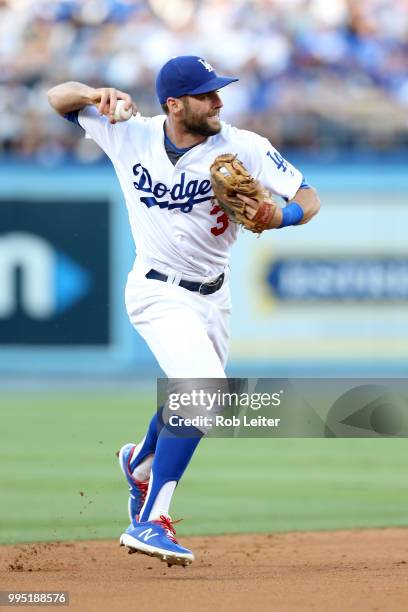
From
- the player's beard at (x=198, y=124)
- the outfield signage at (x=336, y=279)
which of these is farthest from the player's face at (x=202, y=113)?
the outfield signage at (x=336, y=279)

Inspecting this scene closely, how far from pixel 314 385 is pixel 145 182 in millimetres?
2258

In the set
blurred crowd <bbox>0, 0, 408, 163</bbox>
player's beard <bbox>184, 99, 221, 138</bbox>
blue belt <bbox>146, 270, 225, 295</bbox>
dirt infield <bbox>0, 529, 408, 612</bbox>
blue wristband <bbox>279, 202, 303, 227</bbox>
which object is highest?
blurred crowd <bbox>0, 0, 408, 163</bbox>

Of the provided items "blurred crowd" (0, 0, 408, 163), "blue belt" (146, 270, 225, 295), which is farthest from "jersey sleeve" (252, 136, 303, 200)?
"blurred crowd" (0, 0, 408, 163)

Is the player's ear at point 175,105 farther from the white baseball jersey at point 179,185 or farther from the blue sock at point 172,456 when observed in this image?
the blue sock at point 172,456

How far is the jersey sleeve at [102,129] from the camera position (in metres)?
5.78

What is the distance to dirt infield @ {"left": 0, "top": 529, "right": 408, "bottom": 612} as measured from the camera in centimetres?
475

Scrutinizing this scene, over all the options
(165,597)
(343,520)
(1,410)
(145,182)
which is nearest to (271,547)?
(343,520)

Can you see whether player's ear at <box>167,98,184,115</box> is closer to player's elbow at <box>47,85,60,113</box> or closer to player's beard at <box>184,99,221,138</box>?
player's beard at <box>184,99,221,138</box>

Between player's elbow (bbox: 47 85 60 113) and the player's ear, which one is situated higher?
player's elbow (bbox: 47 85 60 113)

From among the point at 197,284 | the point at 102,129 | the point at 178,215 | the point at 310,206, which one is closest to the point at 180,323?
the point at 197,284

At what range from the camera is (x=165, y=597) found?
193 inches

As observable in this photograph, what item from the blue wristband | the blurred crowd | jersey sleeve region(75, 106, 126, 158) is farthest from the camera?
the blurred crowd

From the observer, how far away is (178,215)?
18.7 ft

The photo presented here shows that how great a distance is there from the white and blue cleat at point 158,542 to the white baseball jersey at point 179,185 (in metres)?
1.20
